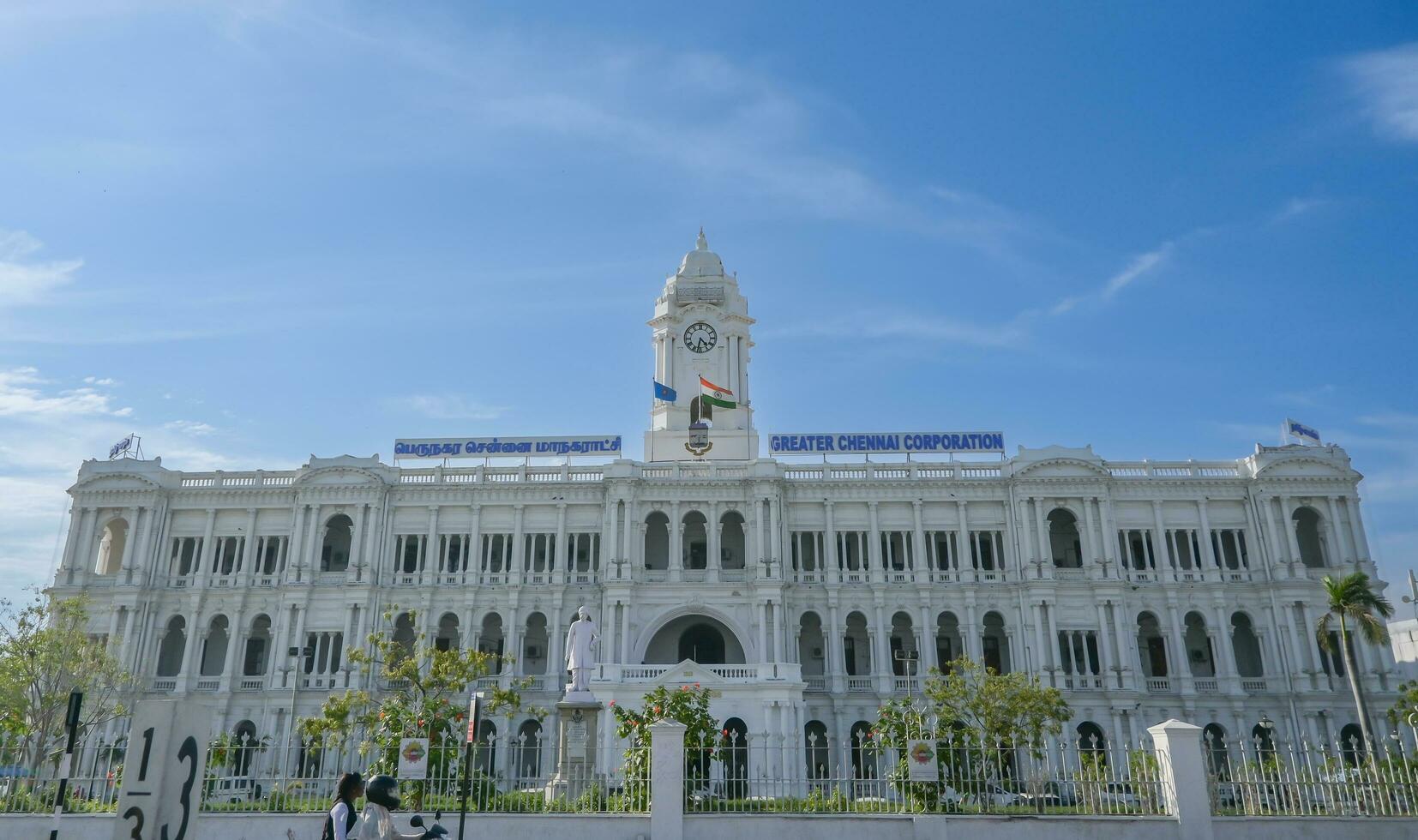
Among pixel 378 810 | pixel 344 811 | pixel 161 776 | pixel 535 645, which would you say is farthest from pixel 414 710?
pixel 161 776

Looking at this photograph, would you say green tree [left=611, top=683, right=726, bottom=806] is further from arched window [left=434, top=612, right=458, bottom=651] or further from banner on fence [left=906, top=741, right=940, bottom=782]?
arched window [left=434, top=612, right=458, bottom=651]

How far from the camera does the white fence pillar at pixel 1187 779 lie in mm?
18812

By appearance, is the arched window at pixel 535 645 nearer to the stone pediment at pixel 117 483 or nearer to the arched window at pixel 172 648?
the arched window at pixel 172 648

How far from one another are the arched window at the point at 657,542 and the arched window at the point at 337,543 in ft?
56.4

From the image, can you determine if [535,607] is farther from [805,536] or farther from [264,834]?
[264,834]

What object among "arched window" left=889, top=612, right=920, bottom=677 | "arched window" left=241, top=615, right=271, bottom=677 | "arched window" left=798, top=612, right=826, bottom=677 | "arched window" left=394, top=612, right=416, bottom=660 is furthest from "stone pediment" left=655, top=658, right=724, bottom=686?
"arched window" left=241, top=615, right=271, bottom=677

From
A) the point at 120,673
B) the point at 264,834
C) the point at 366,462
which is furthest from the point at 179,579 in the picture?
the point at 264,834

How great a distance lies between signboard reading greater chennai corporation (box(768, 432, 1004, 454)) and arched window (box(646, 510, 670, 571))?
7649 millimetres

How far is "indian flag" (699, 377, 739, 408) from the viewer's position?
56.9 metres

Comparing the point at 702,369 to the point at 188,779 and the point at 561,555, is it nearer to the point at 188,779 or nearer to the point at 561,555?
the point at 561,555

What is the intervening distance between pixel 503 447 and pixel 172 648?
71.5ft

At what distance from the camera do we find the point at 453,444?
5506 centimetres

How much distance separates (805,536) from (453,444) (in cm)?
2126

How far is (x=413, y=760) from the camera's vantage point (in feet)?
71.1
